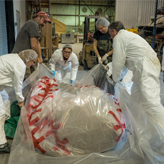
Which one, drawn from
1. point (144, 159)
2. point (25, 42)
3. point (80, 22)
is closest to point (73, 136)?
point (144, 159)

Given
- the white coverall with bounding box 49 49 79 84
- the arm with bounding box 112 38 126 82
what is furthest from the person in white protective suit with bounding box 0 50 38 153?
the white coverall with bounding box 49 49 79 84

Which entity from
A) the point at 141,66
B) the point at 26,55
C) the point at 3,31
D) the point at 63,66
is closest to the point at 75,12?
the point at 3,31

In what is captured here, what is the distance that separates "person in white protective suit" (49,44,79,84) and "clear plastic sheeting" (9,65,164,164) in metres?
1.43

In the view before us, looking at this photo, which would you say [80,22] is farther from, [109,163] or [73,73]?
[109,163]

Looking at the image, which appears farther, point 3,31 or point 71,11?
point 71,11

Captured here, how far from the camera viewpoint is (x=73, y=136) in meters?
1.68

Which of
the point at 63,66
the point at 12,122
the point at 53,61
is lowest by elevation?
the point at 12,122

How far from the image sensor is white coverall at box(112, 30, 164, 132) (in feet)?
6.27

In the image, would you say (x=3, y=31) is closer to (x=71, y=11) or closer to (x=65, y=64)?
(x=65, y=64)

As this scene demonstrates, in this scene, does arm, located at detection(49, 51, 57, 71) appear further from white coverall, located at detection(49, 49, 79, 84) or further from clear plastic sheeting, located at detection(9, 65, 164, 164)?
clear plastic sheeting, located at detection(9, 65, 164, 164)

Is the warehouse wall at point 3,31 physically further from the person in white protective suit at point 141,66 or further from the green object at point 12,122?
the person in white protective suit at point 141,66

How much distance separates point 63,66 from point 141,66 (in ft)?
5.86

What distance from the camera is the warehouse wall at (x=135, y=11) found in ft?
26.3

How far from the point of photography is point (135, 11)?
831 centimetres
